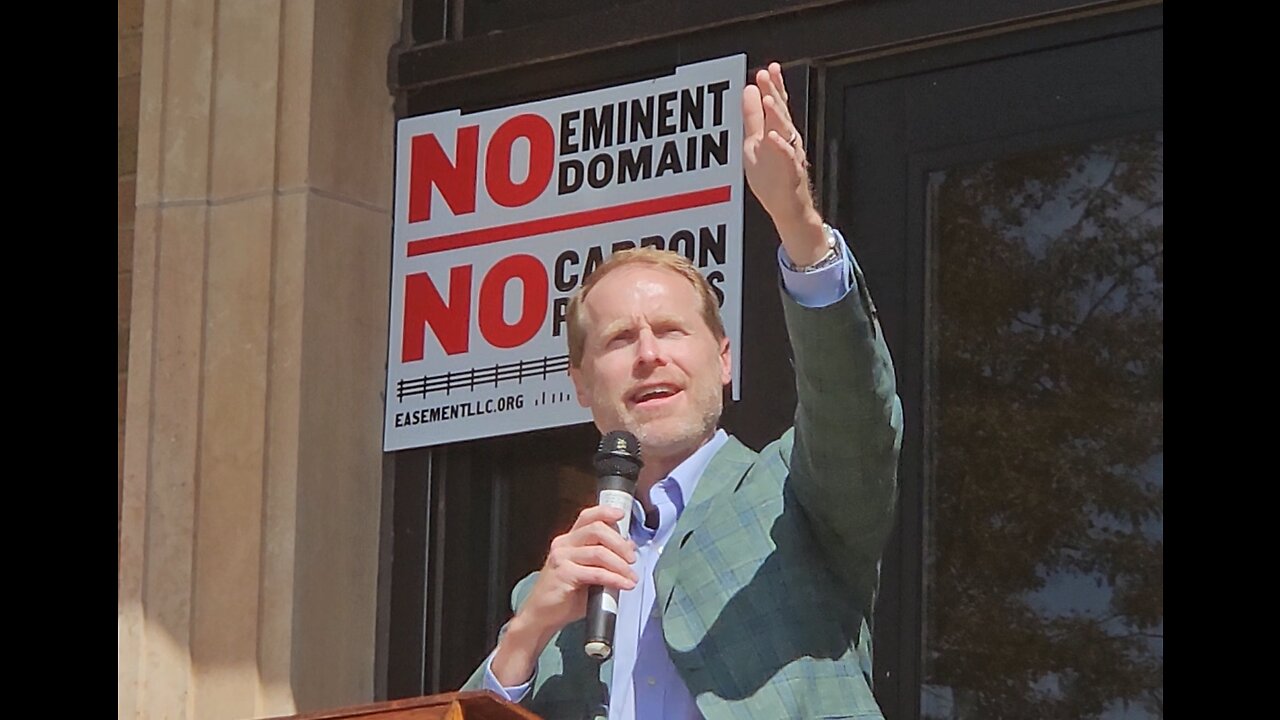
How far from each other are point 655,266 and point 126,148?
3031mm

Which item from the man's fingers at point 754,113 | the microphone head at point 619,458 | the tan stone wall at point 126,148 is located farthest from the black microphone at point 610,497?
the tan stone wall at point 126,148

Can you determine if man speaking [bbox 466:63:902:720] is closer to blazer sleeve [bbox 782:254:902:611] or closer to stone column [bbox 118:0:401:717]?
blazer sleeve [bbox 782:254:902:611]

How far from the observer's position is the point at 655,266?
16.0ft

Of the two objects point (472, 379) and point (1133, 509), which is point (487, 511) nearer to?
point (472, 379)

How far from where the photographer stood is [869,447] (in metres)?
4.54

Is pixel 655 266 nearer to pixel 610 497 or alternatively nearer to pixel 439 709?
pixel 610 497

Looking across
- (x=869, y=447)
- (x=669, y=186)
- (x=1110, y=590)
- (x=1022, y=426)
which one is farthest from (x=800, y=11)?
(x=869, y=447)

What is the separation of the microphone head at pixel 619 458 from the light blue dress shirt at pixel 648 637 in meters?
0.16

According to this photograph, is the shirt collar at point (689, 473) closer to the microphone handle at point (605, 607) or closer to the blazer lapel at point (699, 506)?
the blazer lapel at point (699, 506)

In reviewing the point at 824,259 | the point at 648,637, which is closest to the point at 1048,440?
the point at 648,637

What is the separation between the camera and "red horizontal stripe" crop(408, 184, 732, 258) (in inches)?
257

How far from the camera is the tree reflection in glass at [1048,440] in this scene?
596 cm

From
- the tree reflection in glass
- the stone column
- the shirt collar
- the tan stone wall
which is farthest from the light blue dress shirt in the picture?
the tan stone wall
